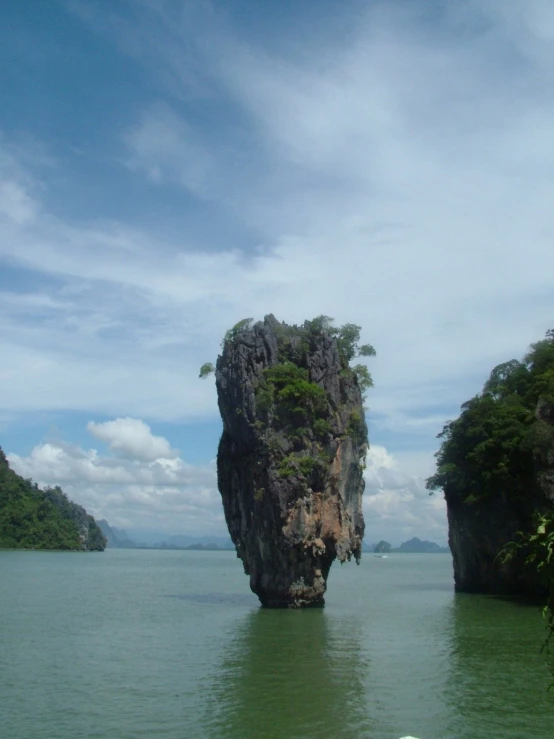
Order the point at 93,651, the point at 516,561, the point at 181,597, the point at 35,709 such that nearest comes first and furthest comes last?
the point at 35,709, the point at 93,651, the point at 516,561, the point at 181,597

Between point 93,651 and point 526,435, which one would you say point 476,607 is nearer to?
point 526,435

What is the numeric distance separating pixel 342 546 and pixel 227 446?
7097 mm

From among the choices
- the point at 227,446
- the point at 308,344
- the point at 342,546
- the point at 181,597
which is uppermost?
the point at 308,344

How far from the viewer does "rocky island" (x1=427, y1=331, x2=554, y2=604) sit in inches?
1401

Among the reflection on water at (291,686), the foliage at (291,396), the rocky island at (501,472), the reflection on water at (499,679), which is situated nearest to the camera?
the reflection on water at (291,686)

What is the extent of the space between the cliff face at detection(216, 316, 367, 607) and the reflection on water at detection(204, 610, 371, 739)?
5.01 meters

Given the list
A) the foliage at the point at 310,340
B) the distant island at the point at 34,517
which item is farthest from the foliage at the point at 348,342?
the distant island at the point at 34,517

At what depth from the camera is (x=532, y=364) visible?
4300 cm

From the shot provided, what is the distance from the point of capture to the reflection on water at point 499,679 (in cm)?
1405

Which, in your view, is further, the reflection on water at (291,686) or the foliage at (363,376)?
the foliage at (363,376)

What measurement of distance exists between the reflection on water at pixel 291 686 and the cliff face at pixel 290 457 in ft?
16.4

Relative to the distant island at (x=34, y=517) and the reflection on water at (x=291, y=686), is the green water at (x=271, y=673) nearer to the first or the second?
the reflection on water at (x=291, y=686)

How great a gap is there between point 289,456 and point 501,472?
13.3m

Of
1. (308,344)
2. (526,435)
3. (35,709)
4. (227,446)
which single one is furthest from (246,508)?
(35,709)
